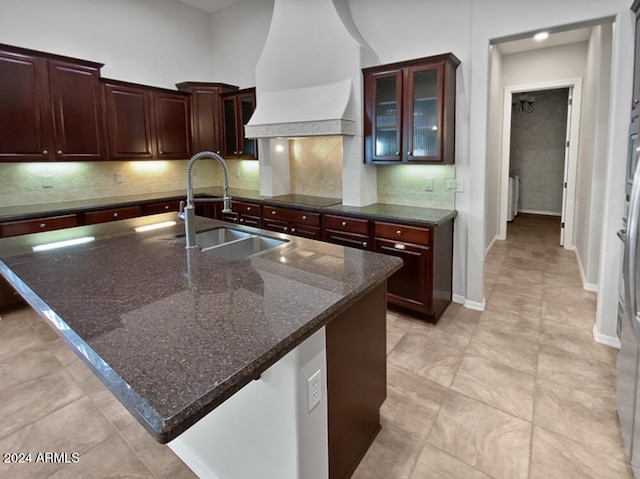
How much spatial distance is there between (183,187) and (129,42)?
1.90 meters

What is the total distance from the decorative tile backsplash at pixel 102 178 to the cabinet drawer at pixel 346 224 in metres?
2.04

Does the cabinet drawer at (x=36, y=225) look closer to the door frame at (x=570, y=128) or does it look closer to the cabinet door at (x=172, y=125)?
the cabinet door at (x=172, y=125)

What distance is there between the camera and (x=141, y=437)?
1.99 m

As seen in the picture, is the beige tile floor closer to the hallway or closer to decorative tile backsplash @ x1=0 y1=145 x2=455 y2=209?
the hallway

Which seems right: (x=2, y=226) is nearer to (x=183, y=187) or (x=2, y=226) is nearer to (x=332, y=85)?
(x=183, y=187)

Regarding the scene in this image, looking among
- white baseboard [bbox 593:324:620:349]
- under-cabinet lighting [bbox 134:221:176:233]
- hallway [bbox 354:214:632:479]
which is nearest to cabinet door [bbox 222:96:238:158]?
under-cabinet lighting [bbox 134:221:176:233]

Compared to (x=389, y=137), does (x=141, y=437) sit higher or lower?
lower

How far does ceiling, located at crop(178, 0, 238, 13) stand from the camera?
5.02 m

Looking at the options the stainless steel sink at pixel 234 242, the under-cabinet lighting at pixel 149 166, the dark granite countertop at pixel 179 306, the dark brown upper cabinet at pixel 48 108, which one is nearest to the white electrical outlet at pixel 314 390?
the dark granite countertop at pixel 179 306

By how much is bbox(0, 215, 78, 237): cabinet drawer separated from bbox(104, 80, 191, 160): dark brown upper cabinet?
0.96 metres

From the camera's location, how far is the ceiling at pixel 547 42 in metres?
4.71

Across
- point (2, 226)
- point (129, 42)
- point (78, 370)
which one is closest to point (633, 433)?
point (78, 370)

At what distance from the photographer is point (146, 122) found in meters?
4.53

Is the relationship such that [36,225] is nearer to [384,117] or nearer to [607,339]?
[384,117]
